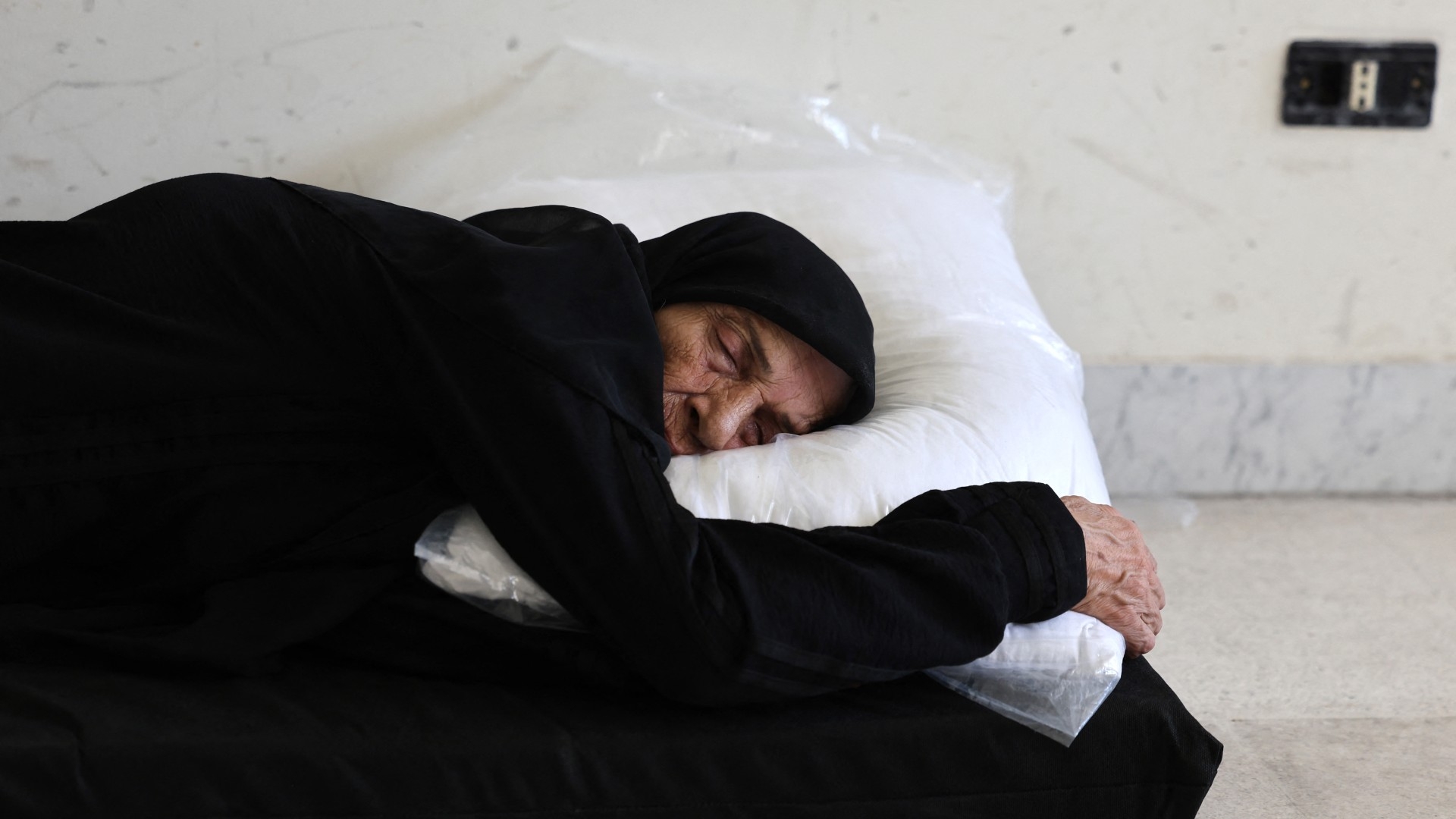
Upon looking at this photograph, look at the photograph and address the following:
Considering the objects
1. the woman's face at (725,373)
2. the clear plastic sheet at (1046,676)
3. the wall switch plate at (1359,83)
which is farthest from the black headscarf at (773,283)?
the wall switch plate at (1359,83)

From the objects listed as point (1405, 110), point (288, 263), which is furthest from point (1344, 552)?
point (288, 263)

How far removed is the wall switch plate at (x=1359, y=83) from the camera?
1.69m

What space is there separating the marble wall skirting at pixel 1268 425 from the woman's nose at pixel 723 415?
90 centimetres

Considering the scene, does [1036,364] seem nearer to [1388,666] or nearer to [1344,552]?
[1388,666]

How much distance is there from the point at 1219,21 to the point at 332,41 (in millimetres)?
1221

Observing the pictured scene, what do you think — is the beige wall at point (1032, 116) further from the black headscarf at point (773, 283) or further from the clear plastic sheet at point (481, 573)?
the clear plastic sheet at point (481, 573)

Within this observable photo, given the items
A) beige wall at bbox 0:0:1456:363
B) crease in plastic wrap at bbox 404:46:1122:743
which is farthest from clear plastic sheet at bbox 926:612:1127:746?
beige wall at bbox 0:0:1456:363

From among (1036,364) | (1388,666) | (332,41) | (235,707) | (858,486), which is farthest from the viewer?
(332,41)

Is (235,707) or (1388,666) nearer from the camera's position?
(235,707)

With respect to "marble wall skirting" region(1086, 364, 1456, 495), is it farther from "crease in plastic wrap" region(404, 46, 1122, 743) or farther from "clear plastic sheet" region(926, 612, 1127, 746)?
"clear plastic sheet" region(926, 612, 1127, 746)

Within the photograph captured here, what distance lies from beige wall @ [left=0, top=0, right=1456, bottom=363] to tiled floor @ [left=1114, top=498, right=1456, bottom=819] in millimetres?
260

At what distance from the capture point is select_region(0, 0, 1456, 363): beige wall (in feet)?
5.09

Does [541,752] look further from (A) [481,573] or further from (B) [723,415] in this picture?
(B) [723,415]

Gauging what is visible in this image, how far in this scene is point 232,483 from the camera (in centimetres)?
94
